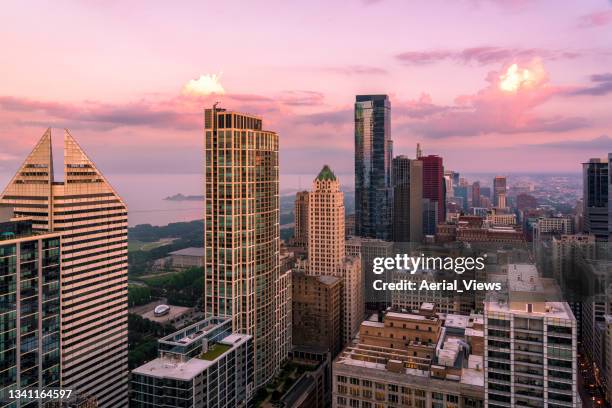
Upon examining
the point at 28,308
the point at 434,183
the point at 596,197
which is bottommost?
the point at 28,308

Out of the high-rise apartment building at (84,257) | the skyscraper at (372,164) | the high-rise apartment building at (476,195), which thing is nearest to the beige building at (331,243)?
the high-rise apartment building at (84,257)

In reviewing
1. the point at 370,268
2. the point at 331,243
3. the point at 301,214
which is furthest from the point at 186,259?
the point at 331,243

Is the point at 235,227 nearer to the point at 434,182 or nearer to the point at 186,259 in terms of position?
the point at 186,259

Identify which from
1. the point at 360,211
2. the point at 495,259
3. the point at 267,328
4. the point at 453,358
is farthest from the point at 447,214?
the point at 453,358

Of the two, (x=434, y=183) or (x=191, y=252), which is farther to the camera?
(x=434, y=183)

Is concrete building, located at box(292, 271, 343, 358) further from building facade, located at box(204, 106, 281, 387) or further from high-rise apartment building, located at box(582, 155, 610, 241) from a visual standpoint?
high-rise apartment building, located at box(582, 155, 610, 241)

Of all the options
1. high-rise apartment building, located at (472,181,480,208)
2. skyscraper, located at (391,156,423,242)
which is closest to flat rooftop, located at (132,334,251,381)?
skyscraper, located at (391,156,423,242)
